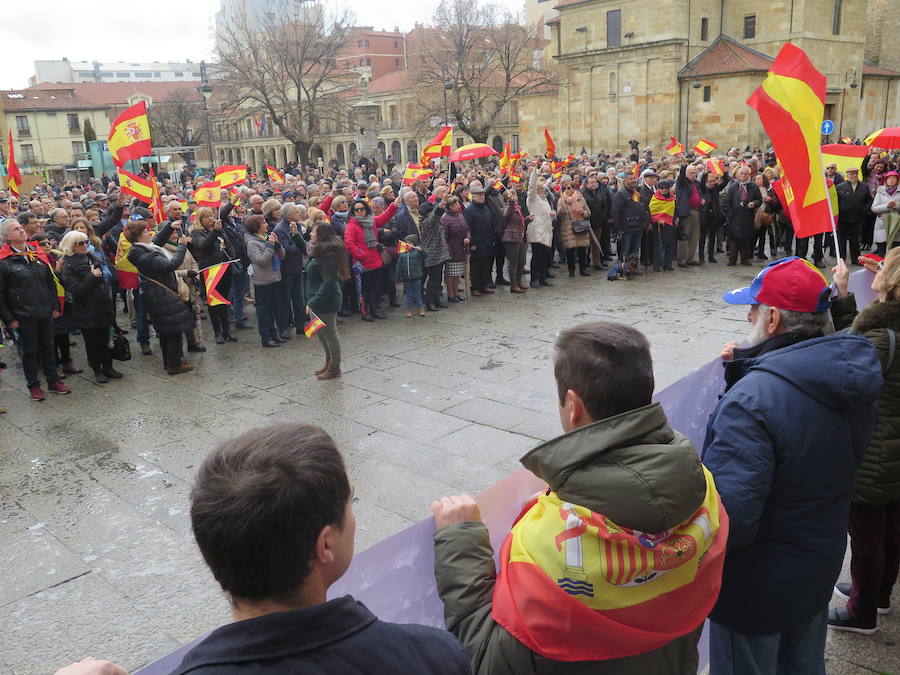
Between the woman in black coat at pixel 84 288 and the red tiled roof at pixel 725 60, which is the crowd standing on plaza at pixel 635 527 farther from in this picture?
the red tiled roof at pixel 725 60

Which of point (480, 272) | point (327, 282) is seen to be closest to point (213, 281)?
point (327, 282)

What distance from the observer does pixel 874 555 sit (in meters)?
3.25

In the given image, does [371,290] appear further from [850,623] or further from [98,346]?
[850,623]

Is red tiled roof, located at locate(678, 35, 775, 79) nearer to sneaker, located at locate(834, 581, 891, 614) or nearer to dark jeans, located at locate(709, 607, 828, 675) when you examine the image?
sneaker, located at locate(834, 581, 891, 614)

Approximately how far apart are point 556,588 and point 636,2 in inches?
1902

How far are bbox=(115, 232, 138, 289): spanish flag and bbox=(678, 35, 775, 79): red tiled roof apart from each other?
4004 centimetres

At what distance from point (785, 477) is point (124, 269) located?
8828 mm

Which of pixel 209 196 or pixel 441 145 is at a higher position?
pixel 441 145

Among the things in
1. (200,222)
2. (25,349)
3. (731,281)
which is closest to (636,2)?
(731,281)

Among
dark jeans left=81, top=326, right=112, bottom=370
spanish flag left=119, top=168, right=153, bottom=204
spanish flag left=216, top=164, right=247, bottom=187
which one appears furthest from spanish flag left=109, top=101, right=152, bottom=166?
dark jeans left=81, top=326, right=112, bottom=370

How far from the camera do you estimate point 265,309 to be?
31.3ft

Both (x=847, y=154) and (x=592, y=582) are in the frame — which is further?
(x=847, y=154)

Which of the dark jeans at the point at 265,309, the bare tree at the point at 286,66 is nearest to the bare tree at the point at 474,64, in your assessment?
the bare tree at the point at 286,66

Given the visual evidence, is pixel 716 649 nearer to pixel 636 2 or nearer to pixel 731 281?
pixel 731 281
